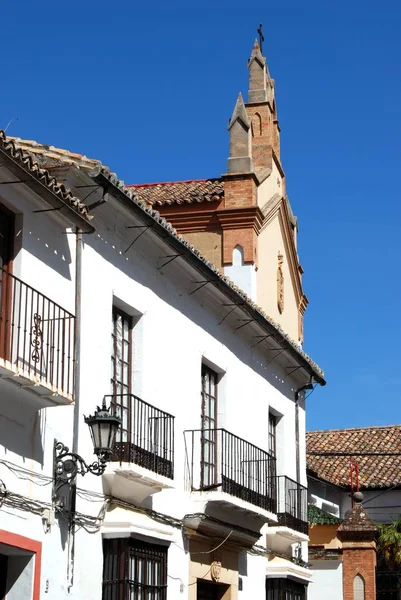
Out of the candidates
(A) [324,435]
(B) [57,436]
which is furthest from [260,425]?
(A) [324,435]

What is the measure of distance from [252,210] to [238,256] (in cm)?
93

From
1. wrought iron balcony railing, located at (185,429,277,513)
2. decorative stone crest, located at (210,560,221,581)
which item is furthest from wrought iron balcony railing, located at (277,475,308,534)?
decorative stone crest, located at (210,560,221,581)

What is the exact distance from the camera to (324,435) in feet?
116

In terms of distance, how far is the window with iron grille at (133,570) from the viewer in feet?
40.3

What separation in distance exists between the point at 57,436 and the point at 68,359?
0.78m

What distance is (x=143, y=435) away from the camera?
13.2 m

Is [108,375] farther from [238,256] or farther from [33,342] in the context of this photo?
[238,256]

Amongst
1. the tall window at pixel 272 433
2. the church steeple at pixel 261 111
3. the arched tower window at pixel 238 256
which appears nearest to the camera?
the tall window at pixel 272 433

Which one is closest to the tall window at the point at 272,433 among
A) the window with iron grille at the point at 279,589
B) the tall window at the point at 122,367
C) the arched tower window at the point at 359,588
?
the window with iron grille at the point at 279,589

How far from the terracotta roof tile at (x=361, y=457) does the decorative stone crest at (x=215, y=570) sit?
15479 millimetres

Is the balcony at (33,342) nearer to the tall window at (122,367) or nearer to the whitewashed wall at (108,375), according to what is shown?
the whitewashed wall at (108,375)

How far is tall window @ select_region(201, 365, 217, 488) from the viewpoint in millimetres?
15305

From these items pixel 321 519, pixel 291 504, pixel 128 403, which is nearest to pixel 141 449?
pixel 128 403

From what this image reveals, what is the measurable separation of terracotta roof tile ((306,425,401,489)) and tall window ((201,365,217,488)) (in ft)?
49.5
